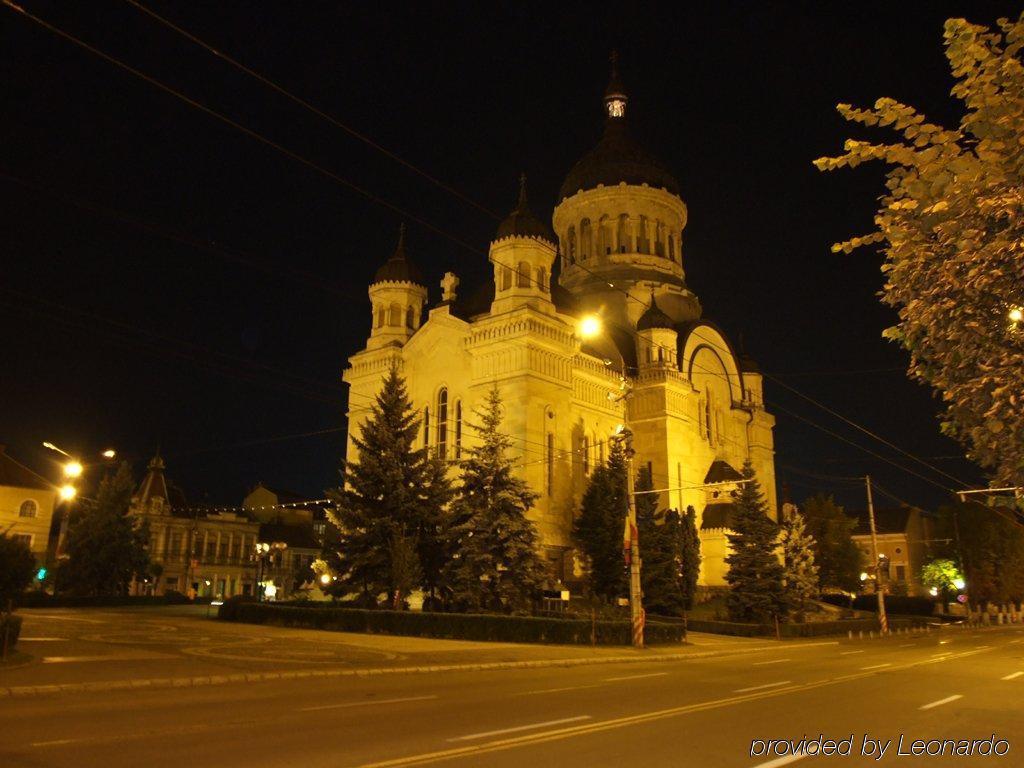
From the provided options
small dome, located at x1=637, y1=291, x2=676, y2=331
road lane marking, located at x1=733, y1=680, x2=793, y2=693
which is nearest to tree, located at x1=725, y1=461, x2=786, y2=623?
small dome, located at x1=637, y1=291, x2=676, y2=331

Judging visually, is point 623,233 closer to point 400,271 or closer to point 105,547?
point 400,271

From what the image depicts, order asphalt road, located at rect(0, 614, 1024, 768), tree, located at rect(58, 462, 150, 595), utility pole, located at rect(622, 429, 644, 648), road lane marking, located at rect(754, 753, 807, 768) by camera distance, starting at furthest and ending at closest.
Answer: tree, located at rect(58, 462, 150, 595) < utility pole, located at rect(622, 429, 644, 648) < asphalt road, located at rect(0, 614, 1024, 768) < road lane marking, located at rect(754, 753, 807, 768)

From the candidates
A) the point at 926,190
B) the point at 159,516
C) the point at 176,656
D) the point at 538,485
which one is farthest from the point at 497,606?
the point at 159,516

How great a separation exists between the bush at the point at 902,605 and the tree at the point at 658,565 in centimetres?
2650

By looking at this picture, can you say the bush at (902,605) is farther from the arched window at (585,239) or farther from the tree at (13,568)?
the tree at (13,568)

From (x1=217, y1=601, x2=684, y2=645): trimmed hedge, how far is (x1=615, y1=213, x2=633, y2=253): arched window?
33.9 m

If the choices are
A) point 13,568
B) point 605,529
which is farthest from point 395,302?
point 13,568

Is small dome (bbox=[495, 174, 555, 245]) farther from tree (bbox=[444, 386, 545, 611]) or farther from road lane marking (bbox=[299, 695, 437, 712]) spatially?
road lane marking (bbox=[299, 695, 437, 712])

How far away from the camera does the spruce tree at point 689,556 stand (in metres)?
38.2

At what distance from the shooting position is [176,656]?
17.2 metres

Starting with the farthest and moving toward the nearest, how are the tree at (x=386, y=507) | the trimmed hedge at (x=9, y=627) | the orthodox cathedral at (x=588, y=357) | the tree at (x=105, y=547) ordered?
the tree at (x=105, y=547), the orthodox cathedral at (x=588, y=357), the tree at (x=386, y=507), the trimmed hedge at (x=9, y=627)

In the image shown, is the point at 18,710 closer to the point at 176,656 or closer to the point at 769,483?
the point at 176,656

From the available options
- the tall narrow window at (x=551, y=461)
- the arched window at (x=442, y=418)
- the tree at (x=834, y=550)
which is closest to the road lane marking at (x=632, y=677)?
the tall narrow window at (x=551, y=461)

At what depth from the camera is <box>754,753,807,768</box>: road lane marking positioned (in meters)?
7.46
